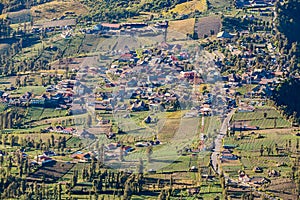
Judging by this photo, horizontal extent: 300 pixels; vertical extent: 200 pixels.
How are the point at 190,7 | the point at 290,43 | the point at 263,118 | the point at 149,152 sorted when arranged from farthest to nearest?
the point at 190,7
the point at 290,43
the point at 263,118
the point at 149,152

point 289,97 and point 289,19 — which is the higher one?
point 289,19

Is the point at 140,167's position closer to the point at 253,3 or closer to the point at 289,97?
the point at 289,97

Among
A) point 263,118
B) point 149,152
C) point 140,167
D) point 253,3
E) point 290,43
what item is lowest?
point 140,167

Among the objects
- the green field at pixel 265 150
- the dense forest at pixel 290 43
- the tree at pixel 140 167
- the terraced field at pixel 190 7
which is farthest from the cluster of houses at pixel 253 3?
the tree at pixel 140 167

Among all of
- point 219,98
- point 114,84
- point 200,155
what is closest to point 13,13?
point 114,84

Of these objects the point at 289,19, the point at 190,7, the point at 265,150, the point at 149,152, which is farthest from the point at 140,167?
the point at 190,7

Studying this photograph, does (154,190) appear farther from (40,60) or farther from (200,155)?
(40,60)

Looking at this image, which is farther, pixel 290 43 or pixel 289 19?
pixel 289 19

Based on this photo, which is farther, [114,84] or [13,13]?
[13,13]

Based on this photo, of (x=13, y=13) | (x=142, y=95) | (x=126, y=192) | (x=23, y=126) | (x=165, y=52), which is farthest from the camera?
(x=13, y=13)

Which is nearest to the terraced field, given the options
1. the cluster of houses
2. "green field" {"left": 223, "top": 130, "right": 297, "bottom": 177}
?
the cluster of houses

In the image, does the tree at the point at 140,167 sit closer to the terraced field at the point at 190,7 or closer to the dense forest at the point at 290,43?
the dense forest at the point at 290,43
